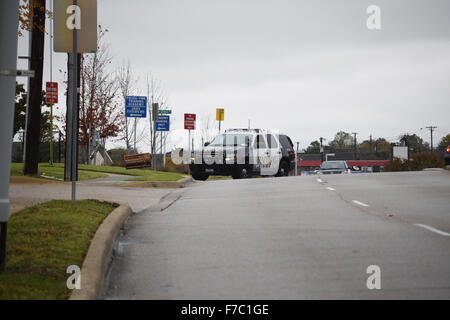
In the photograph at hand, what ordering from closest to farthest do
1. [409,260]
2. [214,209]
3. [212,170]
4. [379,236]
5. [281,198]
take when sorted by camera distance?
1. [409,260]
2. [379,236]
3. [214,209]
4. [281,198]
5. [212,170]

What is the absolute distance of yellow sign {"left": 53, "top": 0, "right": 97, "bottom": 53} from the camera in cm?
1159

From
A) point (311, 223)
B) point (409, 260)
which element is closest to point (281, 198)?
point (311, 223)

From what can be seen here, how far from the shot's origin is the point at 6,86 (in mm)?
5816

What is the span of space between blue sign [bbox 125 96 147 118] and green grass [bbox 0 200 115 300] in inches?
858

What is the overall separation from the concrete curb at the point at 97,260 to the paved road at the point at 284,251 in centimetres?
16

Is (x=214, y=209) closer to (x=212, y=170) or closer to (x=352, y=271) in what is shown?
(x=352, y=271)

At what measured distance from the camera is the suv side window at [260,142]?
969 inches

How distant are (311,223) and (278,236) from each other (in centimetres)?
144

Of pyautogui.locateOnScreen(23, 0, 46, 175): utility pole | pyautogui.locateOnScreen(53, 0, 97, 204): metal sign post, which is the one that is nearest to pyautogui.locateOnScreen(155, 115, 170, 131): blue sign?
pyautogui.locateOnScreen(23, 0, 46, 175): utility pole

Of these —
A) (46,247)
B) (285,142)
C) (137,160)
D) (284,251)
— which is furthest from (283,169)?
(46,247)

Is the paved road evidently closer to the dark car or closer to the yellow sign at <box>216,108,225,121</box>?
the yellow sign at <box>216,108,225,121</box>

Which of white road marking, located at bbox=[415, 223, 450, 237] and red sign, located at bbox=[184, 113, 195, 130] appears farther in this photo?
red sign, located at bbox=[184, 113, 195, 130]

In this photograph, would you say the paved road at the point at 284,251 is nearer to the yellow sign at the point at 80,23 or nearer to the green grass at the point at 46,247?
the green grass at the point at 46,247

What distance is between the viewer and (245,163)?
78.8ft
